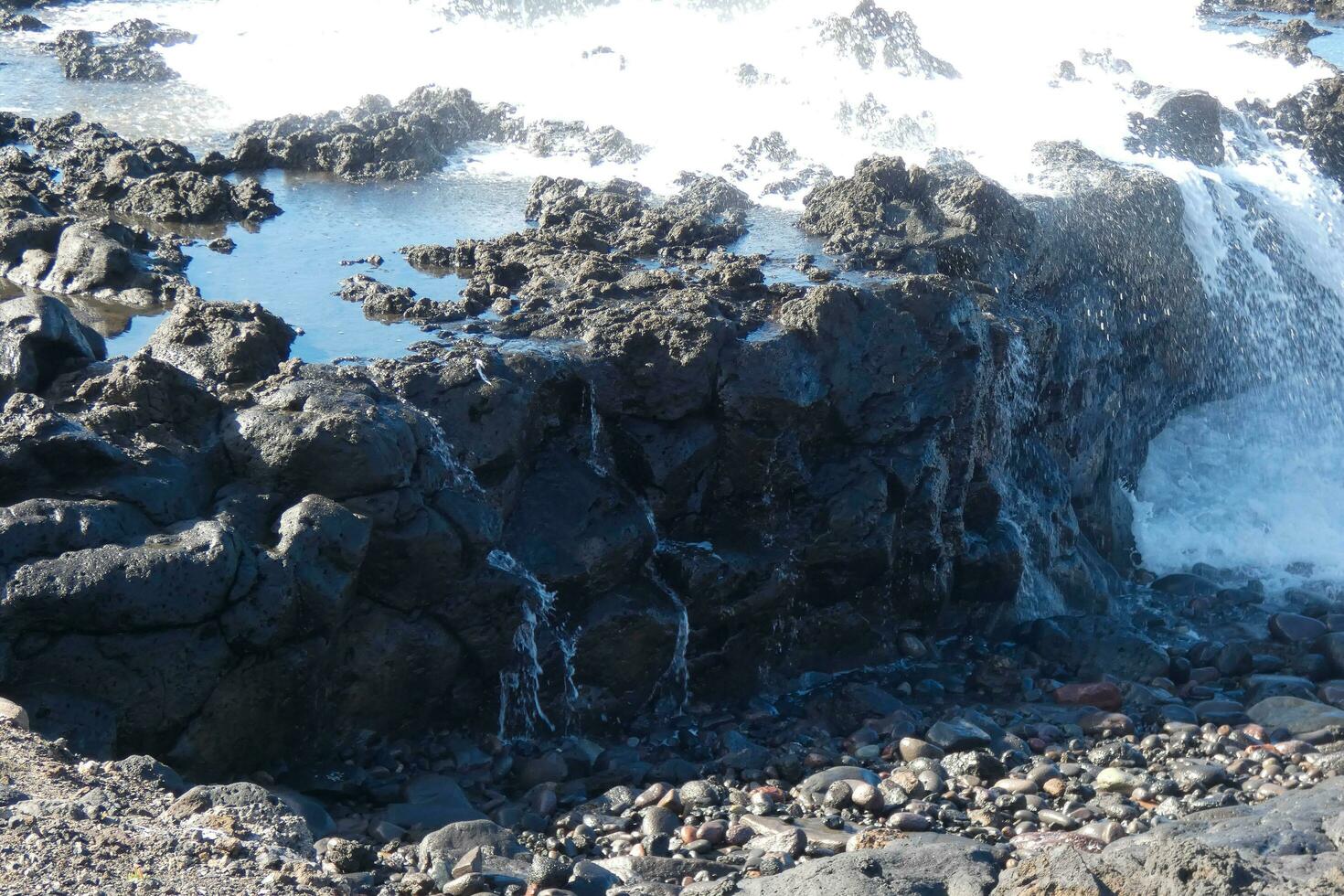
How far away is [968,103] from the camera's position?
16.5m

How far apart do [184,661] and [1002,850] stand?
3.99 meters

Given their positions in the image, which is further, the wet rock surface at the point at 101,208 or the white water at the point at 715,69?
the white water at the point at 715,69

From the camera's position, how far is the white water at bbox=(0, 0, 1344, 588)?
13219 mm

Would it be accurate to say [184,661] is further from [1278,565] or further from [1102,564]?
[1278,565]

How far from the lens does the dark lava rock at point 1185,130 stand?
15.1m

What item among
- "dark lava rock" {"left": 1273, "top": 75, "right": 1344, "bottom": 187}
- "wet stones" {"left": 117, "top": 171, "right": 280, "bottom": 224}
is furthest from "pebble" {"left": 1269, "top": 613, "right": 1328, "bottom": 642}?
"wet stones" {"left": 117, "top": 171, "right": 280, "bottom": 224}

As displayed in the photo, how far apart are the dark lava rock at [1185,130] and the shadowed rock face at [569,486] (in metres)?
4.09

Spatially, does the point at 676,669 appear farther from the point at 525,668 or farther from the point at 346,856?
the point at 346,856

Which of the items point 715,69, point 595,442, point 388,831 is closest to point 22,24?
point 715,69

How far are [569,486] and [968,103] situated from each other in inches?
410

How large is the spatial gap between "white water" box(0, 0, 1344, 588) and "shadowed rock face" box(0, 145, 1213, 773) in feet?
6.82

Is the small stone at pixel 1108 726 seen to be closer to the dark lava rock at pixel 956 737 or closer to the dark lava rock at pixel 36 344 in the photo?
the dark lava rock at pixel 956 737

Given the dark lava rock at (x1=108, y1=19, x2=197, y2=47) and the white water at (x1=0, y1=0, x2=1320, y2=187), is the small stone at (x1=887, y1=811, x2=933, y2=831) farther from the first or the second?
the dark lava rock at (x1=108, y1=19, x2=197, y2=47)

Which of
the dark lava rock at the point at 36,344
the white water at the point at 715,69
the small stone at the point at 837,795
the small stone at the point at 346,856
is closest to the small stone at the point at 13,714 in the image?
the small stone at the point at 346,856
